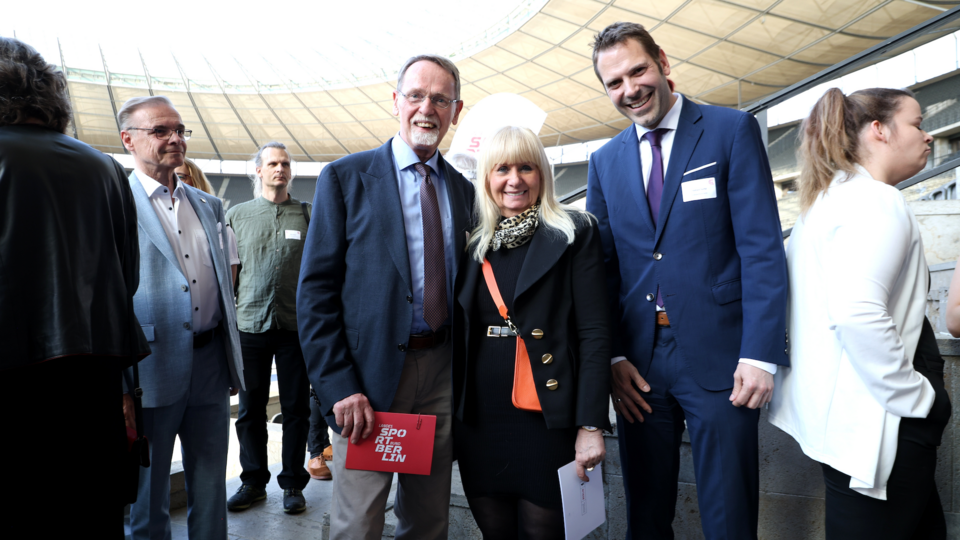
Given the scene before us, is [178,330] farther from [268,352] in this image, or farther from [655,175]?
[655,175]

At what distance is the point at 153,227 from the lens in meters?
2.33

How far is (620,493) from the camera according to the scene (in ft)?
8.49

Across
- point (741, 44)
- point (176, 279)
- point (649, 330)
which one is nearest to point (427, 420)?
point (649, 330)

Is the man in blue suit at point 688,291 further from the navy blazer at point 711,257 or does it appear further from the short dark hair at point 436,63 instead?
the short dark hair at point 436,63

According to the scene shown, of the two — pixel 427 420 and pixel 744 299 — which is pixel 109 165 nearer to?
pixel 427 420

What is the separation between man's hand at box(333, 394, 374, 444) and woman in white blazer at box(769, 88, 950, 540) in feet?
4.36

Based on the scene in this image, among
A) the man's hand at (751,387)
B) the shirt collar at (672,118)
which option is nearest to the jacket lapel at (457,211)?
the shirt collar at (672,118)

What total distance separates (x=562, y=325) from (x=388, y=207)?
0.72 metres

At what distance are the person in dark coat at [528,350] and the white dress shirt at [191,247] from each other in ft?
4.01

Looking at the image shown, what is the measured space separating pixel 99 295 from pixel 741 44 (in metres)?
21.5

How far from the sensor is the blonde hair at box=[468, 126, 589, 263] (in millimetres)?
1900

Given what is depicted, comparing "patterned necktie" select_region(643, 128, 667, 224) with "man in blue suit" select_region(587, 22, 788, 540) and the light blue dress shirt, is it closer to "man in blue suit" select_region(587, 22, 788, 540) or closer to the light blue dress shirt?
"man in blue suit" select_region(587, 22, 788, 540)

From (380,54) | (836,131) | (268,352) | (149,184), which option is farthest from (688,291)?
(380,54)

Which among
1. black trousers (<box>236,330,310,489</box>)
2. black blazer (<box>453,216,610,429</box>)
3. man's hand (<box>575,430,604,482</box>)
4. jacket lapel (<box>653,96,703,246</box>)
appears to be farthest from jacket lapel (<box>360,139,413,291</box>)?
black trousers (<box>236,330,310,489</box>)
